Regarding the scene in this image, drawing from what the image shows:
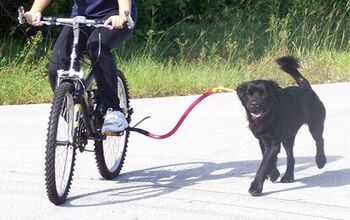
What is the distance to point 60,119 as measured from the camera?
208 inches

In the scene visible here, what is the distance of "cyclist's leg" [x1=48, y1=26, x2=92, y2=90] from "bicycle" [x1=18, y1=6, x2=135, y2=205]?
0.10m

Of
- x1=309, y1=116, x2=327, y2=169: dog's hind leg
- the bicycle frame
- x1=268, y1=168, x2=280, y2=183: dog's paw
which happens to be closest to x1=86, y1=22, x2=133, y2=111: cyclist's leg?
the bicycle frame

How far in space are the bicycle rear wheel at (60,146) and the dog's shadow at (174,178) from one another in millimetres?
170

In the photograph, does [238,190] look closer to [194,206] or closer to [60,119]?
[194,206]

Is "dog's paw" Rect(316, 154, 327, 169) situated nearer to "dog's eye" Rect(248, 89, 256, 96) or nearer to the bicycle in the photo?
"dog's eye" Rect(248, 89, 256, 96)

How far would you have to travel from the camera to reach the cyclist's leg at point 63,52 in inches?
218

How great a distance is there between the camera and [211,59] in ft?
43.7

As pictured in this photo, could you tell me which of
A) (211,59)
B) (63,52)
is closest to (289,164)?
(63,52)

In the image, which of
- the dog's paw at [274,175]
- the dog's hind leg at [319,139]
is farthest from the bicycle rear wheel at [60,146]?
the dog's hind leg at [319,139]

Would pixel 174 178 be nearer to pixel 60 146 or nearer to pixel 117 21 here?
pixel 60 146

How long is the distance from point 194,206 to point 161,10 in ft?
43.7

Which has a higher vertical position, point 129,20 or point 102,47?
point 129,20

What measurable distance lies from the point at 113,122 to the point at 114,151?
2.65 ft

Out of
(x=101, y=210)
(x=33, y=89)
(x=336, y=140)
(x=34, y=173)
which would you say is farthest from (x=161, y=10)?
(x=101, y=210)
